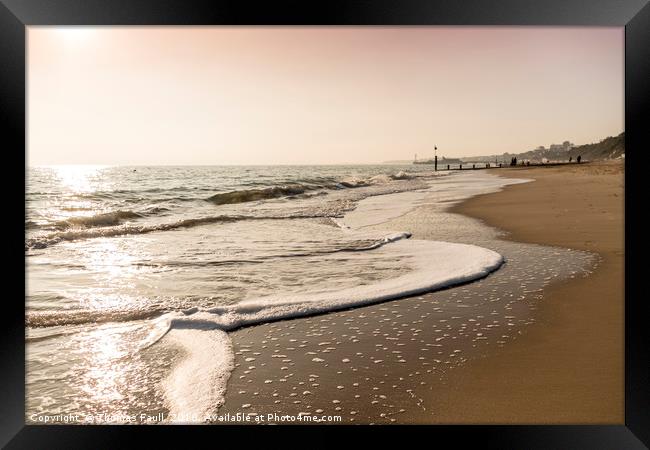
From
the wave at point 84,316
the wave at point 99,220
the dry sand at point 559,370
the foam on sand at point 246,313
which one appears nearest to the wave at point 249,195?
the wave at point 99,220

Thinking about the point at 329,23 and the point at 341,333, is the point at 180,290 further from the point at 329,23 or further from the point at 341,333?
the point at 329,23

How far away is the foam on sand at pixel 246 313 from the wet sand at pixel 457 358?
4.8 inches

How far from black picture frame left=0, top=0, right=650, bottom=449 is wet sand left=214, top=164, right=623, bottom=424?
43cm

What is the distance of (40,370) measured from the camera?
9.73 feet

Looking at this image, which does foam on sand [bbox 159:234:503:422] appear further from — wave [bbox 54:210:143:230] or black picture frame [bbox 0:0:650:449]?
wave [bbox 54:210:143:230]

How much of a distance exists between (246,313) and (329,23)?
8.08ft

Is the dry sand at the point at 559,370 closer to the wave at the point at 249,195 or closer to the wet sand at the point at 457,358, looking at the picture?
the wet sand at the point at 457,358

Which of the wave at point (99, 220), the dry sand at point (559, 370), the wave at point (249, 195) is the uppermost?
the wave at point (249, 195)

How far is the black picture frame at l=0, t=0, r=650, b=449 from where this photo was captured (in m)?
2.51

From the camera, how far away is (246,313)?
153 inches

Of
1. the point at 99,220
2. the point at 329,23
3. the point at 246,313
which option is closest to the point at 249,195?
the point at 99,220

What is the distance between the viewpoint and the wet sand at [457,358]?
245cm

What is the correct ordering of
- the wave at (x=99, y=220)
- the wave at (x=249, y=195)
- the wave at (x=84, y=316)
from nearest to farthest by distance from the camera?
the wave at (x=84, y=316) < the wave at (x=99, y=220) < the wave at (x=249, y=195)
